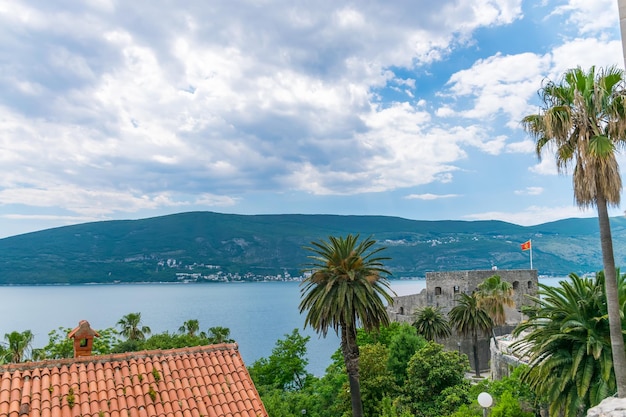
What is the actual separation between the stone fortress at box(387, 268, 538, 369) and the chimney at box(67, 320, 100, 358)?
155 ft

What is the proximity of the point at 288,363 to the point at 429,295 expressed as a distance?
25.4 metres

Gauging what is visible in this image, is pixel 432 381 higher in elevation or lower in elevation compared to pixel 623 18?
lower

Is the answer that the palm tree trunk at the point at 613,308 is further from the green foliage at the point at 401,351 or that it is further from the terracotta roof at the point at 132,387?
the green foliage at the point at 401,351

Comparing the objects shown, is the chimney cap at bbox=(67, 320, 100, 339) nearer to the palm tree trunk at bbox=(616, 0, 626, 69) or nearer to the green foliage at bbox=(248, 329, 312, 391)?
the palm tree trunk at bbox=(616, 0, 626, 69)

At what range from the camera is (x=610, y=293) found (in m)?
11.3

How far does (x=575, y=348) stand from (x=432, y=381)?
17.8 meters

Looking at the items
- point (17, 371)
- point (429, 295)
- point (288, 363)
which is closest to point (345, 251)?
point (17, 371)

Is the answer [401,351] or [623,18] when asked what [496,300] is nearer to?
[401,351]

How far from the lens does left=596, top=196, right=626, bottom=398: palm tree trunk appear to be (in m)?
11.0

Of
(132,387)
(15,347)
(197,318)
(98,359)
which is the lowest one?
(197,318)

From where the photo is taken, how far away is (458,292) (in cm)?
5734

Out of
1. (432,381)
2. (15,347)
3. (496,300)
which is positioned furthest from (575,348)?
(15,347)

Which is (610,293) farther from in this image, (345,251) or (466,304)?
(466,304)

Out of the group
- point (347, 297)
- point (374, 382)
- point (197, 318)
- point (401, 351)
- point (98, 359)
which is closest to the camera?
point (98, 359)
